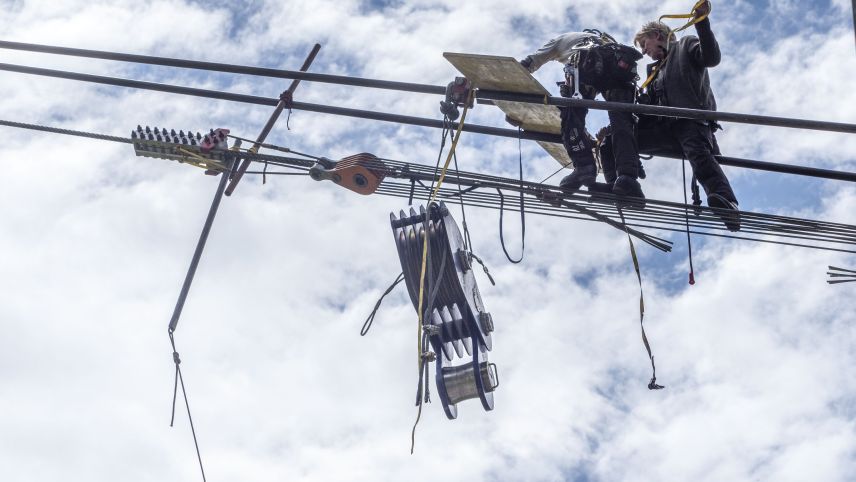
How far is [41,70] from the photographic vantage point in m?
12.8

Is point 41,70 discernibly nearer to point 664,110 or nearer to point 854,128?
point 664,110

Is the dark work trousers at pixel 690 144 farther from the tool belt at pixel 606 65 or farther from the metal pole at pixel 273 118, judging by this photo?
the metal pole at pixel 273 118

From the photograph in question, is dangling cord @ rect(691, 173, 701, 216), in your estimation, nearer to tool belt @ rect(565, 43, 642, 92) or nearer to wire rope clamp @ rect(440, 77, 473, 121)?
tool belt @ rect(565, 43, 642, 92)

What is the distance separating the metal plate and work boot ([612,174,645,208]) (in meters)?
1.02

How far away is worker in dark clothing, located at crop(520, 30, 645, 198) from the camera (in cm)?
1261

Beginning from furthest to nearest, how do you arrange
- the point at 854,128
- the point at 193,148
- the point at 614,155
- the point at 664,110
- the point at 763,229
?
the point at 193,148
the point at 614,155
the point at 763,229
the point at 664,110
the point at 854,128

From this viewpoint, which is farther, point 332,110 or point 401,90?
point 332,110

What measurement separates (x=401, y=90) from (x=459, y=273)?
1.91 metres

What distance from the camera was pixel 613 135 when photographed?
12539 millimetres

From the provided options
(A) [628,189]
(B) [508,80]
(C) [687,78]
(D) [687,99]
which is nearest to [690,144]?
(D) [687,99]

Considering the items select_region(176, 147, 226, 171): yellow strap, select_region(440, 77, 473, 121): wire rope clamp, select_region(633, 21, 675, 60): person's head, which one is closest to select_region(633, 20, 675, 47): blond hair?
select_region(633, 21, 675, 60): person's head

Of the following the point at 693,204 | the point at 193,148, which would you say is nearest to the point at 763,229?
the point at 693,204

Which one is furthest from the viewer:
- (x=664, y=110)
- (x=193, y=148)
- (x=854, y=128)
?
(x=193, y=148)

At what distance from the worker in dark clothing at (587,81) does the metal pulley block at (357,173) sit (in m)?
1.74
